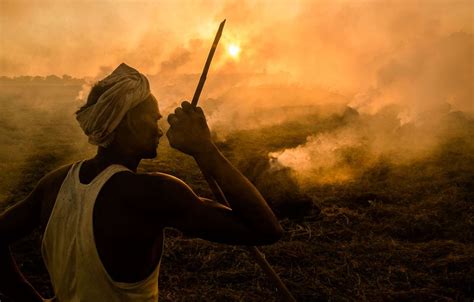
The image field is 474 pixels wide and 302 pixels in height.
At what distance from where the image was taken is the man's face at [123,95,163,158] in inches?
74.3

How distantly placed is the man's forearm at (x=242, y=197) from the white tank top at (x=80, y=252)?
0.39m

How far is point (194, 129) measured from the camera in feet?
6.02

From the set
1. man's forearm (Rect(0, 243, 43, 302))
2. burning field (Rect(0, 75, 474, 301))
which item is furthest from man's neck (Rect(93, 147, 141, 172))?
burning field (Rect(0, 75, 474, 301))

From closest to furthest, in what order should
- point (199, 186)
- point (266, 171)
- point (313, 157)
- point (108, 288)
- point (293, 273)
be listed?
point (108, 288), point (293, 273), point (266, 171), point (199, 186), point (313, 157)

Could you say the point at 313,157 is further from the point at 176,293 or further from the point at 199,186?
the point at 176,293

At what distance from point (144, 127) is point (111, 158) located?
0.65 feet

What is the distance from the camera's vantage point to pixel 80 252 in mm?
1689

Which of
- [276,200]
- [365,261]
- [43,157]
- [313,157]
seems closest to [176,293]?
[365,261]

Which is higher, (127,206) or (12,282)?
(127,206)

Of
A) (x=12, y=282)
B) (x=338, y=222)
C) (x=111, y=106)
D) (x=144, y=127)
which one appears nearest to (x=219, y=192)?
(x=144, y=127)

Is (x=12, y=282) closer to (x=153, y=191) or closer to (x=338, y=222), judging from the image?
(x=153, y=191)

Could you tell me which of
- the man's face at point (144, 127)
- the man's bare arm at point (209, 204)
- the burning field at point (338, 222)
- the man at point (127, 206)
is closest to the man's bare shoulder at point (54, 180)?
the man at point (127, 206)

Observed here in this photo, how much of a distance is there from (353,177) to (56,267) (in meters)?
9.67

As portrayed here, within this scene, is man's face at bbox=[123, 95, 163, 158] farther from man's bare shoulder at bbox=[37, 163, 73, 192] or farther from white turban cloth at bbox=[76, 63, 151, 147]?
man's bare shoulder at bbox=[37, 163, 73, 192]
